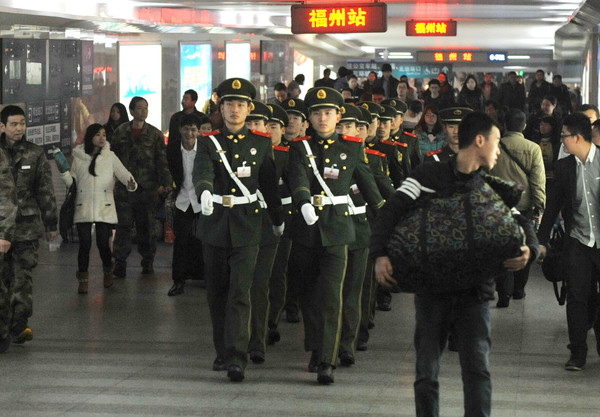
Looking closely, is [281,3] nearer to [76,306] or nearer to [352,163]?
[76,306]

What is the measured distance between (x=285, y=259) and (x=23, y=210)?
2123 mm

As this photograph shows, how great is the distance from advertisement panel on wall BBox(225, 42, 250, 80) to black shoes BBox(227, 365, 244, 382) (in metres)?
14.6

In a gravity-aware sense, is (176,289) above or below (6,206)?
below

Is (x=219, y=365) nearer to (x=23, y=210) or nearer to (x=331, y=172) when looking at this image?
(x=331, y=172)

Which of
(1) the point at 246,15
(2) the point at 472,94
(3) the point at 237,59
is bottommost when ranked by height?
(2) the point at 472,94

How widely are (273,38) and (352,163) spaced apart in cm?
1728

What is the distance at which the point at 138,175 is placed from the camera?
12.9 m

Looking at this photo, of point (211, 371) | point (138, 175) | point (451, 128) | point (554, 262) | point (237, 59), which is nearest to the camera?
point (211, 371)

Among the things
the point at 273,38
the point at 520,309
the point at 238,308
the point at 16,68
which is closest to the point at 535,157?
the point at 520,309

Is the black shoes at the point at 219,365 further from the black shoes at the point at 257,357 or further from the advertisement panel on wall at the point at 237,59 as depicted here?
the advertisement panel on wall at the point at 237,59

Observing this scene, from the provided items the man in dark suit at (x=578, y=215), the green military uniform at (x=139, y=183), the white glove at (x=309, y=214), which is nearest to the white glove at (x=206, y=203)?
the white glove at (x=309, y=214)

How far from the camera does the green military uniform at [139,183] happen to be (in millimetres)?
12867

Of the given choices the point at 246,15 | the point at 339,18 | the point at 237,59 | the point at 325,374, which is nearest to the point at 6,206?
the point at 325,374

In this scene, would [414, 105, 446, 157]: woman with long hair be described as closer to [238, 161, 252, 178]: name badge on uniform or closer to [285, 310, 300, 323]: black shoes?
[285, 310, 300, 323]: black shoes
